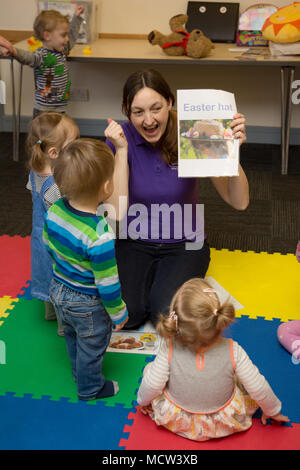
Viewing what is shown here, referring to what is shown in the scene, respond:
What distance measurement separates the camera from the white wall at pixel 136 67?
13.1 feet

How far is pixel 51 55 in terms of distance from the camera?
11.1ft

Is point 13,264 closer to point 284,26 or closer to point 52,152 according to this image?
point 52,152

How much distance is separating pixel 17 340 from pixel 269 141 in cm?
295

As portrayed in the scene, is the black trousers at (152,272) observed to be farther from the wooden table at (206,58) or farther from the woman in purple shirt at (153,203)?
the wooden table at (206,58)

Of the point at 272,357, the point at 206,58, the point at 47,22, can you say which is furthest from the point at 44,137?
the point at 206,58

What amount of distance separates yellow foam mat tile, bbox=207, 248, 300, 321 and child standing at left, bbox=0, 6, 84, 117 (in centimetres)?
168

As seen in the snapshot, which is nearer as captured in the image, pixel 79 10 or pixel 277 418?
pixel 277 418

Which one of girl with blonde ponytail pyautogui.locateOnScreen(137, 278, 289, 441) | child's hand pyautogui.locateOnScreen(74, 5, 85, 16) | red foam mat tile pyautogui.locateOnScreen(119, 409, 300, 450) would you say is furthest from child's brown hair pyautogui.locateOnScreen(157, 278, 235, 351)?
child's hand pyautogui.locateOnScreen(74, 5, 85, 16)

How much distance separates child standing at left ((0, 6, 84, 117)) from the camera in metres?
3.29

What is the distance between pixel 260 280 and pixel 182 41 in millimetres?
1898

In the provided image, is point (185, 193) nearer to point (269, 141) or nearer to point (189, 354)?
point (189, 354)

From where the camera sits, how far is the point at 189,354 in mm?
1436
